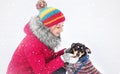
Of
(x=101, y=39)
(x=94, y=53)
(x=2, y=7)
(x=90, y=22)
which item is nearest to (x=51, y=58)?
(x=94, y=53)

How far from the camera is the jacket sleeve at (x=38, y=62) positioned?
321 cm

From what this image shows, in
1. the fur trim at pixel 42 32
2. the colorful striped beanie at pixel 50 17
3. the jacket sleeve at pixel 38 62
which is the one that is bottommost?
the jacket sleeve at pixel 38 62

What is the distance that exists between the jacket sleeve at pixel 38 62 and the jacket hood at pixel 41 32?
0.12 m

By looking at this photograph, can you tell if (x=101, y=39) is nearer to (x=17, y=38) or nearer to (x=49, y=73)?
(x=17, y=38)

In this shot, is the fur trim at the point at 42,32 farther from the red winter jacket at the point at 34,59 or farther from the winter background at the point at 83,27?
the winter background at the point at 83,27

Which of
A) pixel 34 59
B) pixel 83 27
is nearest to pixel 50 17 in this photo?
pixel 34 59

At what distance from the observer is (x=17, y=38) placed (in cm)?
509

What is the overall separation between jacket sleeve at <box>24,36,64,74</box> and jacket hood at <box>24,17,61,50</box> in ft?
0.39

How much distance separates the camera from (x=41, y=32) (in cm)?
328

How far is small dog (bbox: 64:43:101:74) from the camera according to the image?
3154 mm

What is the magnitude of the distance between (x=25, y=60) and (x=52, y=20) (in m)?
0.46

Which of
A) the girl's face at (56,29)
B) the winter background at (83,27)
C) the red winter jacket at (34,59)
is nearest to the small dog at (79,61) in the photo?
the red winter jacket at (34,59)

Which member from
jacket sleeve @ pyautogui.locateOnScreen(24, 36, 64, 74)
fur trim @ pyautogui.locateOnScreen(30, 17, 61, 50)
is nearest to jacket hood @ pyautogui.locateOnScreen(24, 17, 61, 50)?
fur trim @ pyautogui.locateOnScreen(30, 17, 61, 50)

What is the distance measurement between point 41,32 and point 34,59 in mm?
267
